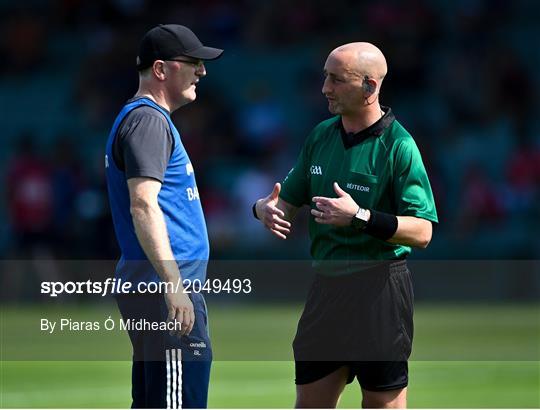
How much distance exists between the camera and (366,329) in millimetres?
7672

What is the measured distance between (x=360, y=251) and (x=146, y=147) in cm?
137

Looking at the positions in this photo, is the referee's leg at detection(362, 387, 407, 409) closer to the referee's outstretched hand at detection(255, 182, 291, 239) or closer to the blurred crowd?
the referee's outstretched hand at detection(255, 182, 291, 239)

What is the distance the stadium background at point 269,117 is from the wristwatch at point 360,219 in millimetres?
10359

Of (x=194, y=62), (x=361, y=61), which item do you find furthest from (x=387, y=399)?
(x=194, y=62)

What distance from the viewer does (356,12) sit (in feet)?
85.4

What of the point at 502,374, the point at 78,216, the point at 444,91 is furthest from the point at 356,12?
the point at 502,374

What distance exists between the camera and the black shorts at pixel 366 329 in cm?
758

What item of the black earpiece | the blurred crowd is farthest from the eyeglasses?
the blurred crowd

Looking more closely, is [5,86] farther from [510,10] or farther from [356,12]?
[510,10]

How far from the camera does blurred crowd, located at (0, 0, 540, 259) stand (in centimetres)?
2184

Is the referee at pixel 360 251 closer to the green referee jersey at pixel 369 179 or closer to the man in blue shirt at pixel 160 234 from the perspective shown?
the green referee jersey at pixel 369 179

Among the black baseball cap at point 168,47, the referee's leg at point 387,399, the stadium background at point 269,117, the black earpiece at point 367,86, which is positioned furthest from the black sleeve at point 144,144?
the stadium background at point 269,117

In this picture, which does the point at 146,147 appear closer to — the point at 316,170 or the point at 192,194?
the point at 192,194

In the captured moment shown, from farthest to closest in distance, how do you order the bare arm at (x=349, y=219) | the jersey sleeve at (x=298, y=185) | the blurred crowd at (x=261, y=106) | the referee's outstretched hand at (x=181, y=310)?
the blurred crowd at (x=261, y=106) → the jersey sleeve at (x=298, y=185) → the bare arm at (x=349, y=219) → the referee's outstretched hand at (x=181, y=310)
